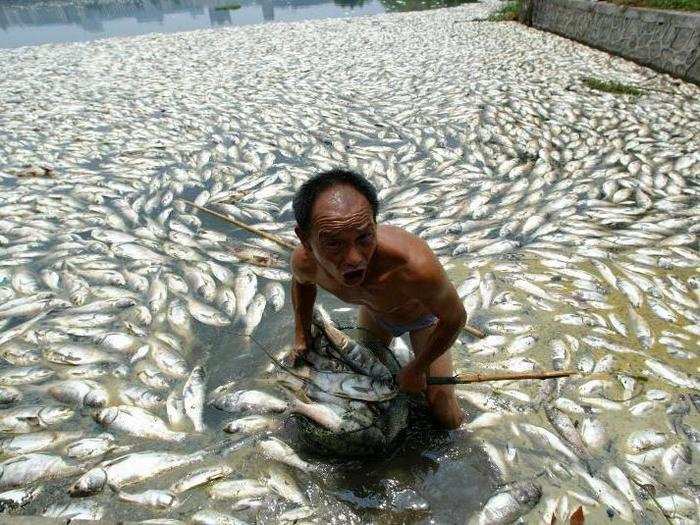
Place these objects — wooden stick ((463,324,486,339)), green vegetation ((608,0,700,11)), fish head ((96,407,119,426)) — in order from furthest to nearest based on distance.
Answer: green vegetation ((608,0,700,11)) → wooden stick ((463,324,486,339)) → fish head ((96,407,119,426))

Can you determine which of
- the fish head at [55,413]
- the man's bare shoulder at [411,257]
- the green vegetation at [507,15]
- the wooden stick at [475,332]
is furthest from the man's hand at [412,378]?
the green vegetation at [507,15]

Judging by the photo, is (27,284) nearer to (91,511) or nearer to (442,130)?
(91,511)

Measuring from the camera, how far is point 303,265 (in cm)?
230

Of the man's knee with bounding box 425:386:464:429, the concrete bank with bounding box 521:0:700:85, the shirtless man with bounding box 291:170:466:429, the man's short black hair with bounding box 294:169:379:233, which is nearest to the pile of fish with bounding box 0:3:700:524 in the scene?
the man's knee with bounding box 425:386:464:429

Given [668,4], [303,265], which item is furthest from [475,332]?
[668,4]

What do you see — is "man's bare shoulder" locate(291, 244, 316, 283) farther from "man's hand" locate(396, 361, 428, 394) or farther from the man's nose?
"man's hand" locate(396, 361, 428, 394)

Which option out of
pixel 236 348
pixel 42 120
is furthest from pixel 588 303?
pixel 42 120

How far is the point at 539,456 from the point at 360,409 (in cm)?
108

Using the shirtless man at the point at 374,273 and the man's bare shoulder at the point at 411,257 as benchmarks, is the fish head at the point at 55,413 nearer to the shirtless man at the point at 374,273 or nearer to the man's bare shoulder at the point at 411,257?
the shirtless man at the point at 374,273

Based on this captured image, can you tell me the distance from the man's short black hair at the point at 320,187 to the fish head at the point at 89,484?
1.73 meters

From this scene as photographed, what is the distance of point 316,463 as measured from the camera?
241 cm

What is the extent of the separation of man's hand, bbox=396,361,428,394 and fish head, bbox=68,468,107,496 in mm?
1616

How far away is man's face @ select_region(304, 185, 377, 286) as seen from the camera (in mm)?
1683

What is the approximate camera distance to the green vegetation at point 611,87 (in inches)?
333
